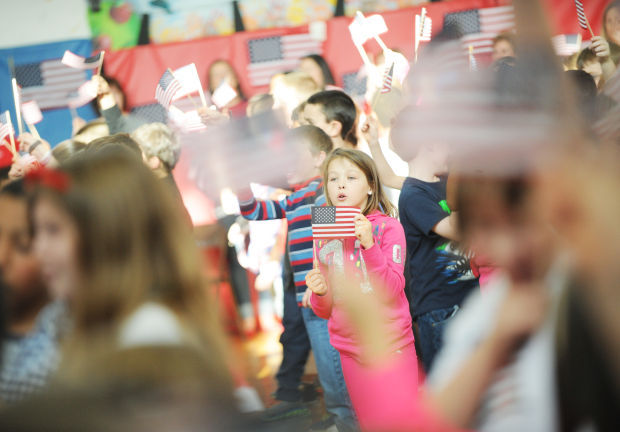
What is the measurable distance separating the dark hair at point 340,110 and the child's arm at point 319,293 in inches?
50.4

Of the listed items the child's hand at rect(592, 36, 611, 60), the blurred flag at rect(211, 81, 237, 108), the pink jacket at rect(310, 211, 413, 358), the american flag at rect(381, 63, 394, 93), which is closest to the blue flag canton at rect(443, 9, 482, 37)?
the child's hand at rect(592, 36, 611, 60)

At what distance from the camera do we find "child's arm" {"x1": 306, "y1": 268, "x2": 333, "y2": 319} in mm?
2777

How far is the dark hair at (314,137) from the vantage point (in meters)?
3.62

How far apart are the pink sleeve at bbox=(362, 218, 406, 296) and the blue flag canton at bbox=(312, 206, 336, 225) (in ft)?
0.61

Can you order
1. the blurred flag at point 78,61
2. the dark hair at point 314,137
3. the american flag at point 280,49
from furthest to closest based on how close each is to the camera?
the american flag at point 280,49, the blurred flag at point 78,61, the dark hair at point 314,137

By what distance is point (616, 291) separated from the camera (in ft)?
3.14

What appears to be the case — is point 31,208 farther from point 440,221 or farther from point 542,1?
point 440,221

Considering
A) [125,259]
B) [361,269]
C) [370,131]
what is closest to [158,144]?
[370,131]

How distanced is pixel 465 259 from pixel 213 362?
2.05m

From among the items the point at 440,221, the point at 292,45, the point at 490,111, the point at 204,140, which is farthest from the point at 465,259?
the point at 292,45

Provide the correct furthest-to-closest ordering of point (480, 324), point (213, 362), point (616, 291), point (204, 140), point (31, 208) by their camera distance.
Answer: point (204, 140) → point (31, 208) → point (213, 362) → point (480, 324) → point (616, 291)

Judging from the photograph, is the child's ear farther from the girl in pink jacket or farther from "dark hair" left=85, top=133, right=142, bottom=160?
"dark hair" left=85, top=133, right=142, bottom=160

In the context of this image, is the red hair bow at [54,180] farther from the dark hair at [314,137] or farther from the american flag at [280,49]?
the american flag at [280,49]

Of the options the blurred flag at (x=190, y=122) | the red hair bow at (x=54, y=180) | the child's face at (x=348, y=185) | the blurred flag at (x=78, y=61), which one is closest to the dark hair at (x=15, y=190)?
the red hair bow at (x=54, y=180)
